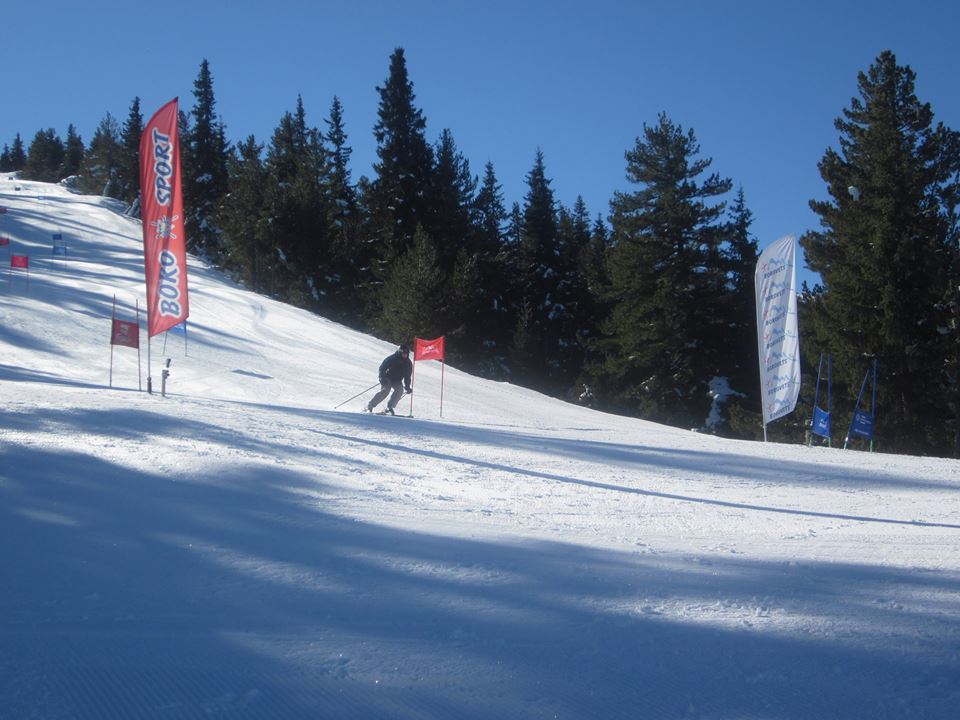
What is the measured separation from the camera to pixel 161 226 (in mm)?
14109

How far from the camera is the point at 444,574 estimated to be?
5.63 m

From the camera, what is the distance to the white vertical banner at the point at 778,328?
18406 millimetres

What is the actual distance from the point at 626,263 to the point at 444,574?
3458cm

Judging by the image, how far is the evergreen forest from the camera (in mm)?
30016

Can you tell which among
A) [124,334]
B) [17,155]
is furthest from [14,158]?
[124,334]

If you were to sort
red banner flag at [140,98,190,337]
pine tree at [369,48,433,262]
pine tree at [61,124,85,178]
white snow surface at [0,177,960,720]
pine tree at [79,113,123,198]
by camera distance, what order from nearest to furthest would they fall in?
1. white snow surface at [0,177,960,720]
2. red banner flag at [140,98,190,337]
3. pine tree at [369,48,433,262]
4. pine tree at [79,113,123,198]
5. pine tree at [61,124,85,178]

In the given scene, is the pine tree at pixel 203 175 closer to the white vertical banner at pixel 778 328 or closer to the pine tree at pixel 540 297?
the pine tree at pixel 540 297

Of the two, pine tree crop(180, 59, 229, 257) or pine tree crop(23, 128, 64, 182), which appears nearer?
pine tree crop(180, 59, 229, 257)

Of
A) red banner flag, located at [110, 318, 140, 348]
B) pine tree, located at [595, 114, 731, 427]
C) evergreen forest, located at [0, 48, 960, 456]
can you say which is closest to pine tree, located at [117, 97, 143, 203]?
evergreen forest, located at [0, 48, 960, 456]

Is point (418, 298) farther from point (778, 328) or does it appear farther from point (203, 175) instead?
point (203, 175)

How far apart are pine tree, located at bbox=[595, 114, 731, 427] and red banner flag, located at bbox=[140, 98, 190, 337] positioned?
27.2m

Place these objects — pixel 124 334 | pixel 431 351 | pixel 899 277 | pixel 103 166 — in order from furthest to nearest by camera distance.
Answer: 1. pixel 103 166
2. pixel 899 277
3. pixel 431 351
4. pixel 124 334

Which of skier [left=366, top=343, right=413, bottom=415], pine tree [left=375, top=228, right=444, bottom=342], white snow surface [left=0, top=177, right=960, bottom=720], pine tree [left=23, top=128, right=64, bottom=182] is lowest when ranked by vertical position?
white snow surface [left=0, top=177, right=960, bottom=720]

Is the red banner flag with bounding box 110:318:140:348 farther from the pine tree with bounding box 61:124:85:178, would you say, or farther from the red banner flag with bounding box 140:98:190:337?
the pine tree with bounding box 61:124:85:178
